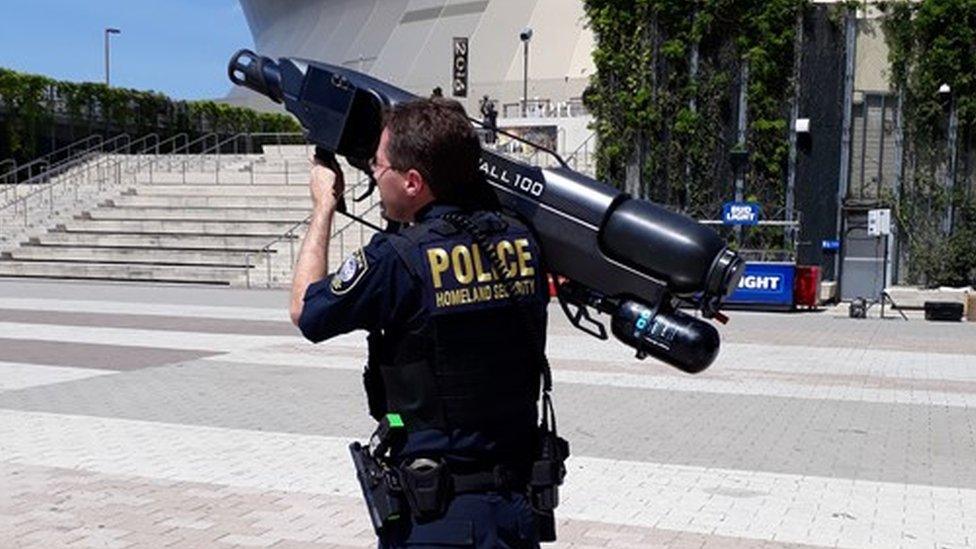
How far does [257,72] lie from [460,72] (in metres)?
42.7

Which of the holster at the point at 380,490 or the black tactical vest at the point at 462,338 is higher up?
the black tactical vest at the point at 462,338

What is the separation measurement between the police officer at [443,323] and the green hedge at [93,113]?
122ft

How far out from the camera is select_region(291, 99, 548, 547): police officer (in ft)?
8.64

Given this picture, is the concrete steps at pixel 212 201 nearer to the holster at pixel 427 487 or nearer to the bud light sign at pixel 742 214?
the bud light sign at pixel 742 214

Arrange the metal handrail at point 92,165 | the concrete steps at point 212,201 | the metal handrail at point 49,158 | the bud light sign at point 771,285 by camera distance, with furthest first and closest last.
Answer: the metal handrail at point 49,158 → the metal handrail at point 92,165 → the concrete steps at point 212,201 → the bud light sign at point 771,285

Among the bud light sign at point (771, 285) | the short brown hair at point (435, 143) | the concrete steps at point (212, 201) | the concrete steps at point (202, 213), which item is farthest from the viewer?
the concrete steps at point (212, 201)

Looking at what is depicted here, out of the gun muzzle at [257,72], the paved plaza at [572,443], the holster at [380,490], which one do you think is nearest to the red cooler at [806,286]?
the paved plaza at [572,443]

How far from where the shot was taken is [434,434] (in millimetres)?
2654

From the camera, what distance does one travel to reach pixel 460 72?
148ft

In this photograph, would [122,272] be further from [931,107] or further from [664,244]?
[664,244]

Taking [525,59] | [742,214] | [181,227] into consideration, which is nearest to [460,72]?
[525,59]

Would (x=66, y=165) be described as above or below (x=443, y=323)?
above

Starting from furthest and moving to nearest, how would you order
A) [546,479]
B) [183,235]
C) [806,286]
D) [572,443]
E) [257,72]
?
[183,235] → [806,286] → [572,443] → [257,72] → [546,479]

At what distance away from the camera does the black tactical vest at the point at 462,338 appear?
2637 mm
